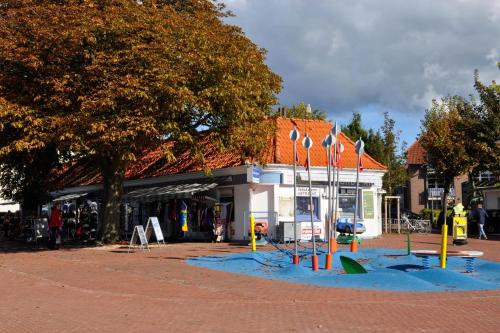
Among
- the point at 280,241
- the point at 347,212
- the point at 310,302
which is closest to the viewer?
the point at 310,302

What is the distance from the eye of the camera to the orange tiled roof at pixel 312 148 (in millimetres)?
28141

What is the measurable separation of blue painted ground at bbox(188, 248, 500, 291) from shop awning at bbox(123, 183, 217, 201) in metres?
7.24

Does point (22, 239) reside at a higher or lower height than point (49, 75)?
lower

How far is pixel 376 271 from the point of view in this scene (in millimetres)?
14414

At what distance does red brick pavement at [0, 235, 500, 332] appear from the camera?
8586mm

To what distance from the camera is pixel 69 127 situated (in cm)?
1942

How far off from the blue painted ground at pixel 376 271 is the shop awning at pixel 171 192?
23.8 feet

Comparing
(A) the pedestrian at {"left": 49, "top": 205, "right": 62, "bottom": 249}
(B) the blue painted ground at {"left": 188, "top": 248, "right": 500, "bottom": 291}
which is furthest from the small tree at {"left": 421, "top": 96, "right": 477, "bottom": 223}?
(A) the pedestrian at {"left": 49, "top": 205, "right": 62, "bottom": 249}

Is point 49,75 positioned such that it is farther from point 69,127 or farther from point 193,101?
point 193,101

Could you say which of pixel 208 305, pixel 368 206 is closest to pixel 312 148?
pixel 368 206

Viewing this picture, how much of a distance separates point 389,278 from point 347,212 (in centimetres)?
1668

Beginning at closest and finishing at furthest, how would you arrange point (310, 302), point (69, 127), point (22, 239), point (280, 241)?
1. point (310, 302)
2. point (69, 127)
3. point (280, 241)
4. point (22, 239)

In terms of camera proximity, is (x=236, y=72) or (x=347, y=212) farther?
(x=347, y=212)

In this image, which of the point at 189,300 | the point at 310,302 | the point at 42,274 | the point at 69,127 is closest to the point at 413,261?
the point at 310,302
